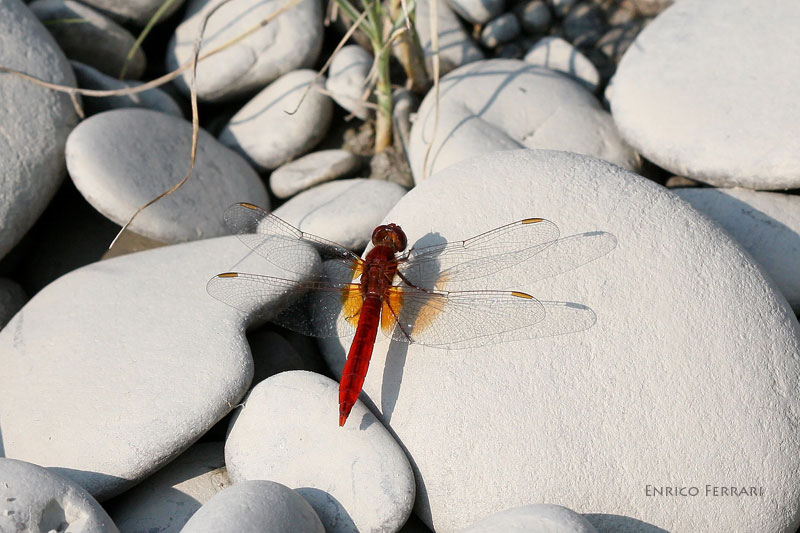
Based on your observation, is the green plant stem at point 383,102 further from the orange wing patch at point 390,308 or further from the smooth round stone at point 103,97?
the orange wing patch at point 390,308

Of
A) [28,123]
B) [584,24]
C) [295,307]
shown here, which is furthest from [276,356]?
[584,24]

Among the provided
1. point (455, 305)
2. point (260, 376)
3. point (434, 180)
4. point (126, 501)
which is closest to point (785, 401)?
point (455, 305)

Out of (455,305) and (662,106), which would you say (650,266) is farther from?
(662,106)

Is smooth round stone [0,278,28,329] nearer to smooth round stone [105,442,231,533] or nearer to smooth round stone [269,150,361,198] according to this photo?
smooth round stone [105,442,231,533]

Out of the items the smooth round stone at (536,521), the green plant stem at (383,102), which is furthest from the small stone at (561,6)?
the smooth round stone at (536,521)

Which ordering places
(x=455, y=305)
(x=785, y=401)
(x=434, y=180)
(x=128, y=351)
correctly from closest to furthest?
(x=785, y=401), (x=455, y=305), (x=128, y=351), (x=434, y=180)

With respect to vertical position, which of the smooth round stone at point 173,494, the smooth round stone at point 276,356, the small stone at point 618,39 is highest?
the small stone at point 618,39
